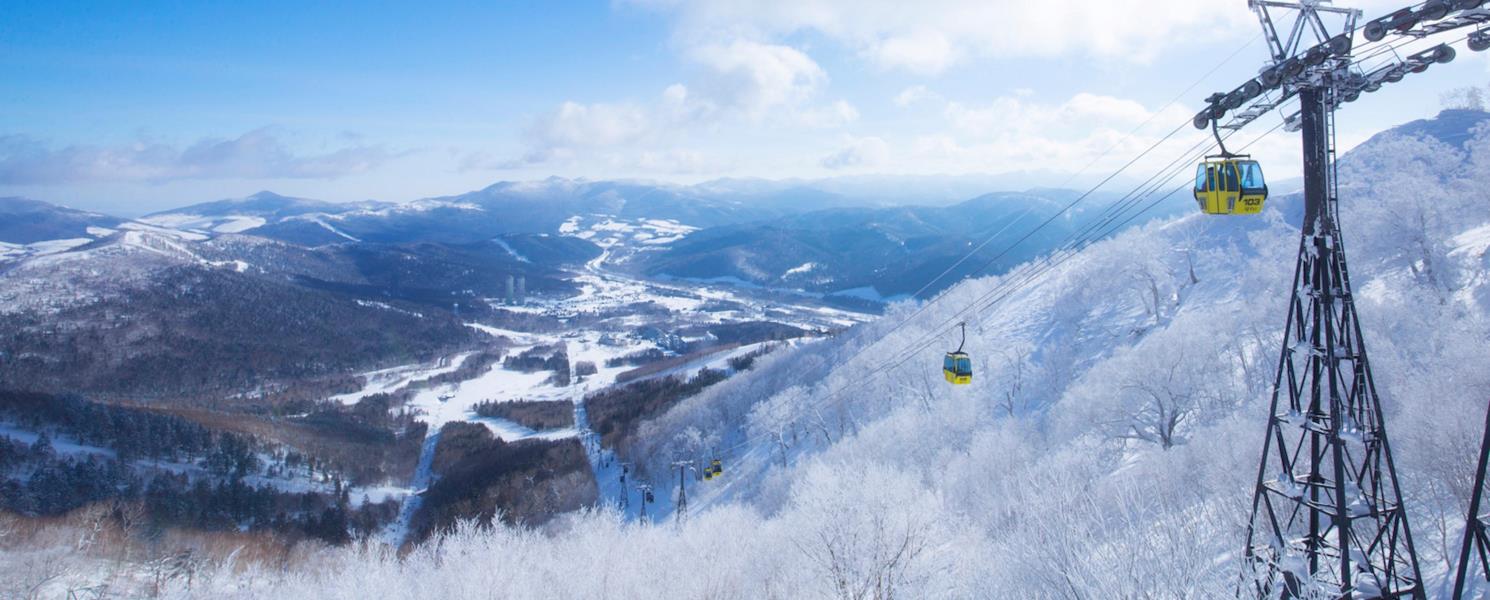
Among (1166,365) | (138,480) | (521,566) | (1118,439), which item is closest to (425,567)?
(521,566)

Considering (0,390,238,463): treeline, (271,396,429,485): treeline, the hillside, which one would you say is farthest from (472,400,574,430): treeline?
(0,390,238,463): treeline

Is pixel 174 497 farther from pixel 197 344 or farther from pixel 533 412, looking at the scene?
pixel 197 344

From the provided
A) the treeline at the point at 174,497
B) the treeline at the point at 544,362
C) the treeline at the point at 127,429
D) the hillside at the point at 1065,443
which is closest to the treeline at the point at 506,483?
the treeline at the point at 174,497

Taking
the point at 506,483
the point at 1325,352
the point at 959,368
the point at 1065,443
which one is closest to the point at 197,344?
the point at 506,483

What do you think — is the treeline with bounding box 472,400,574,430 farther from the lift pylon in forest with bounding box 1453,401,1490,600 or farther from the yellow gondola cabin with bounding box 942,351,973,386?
the lift pylon in forest with bounding box 1453,401,1490,600

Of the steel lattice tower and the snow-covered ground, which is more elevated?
the steel lattice tower

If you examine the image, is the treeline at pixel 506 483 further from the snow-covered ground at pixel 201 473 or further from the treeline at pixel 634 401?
the snow-covered ground at pixel 201 473
